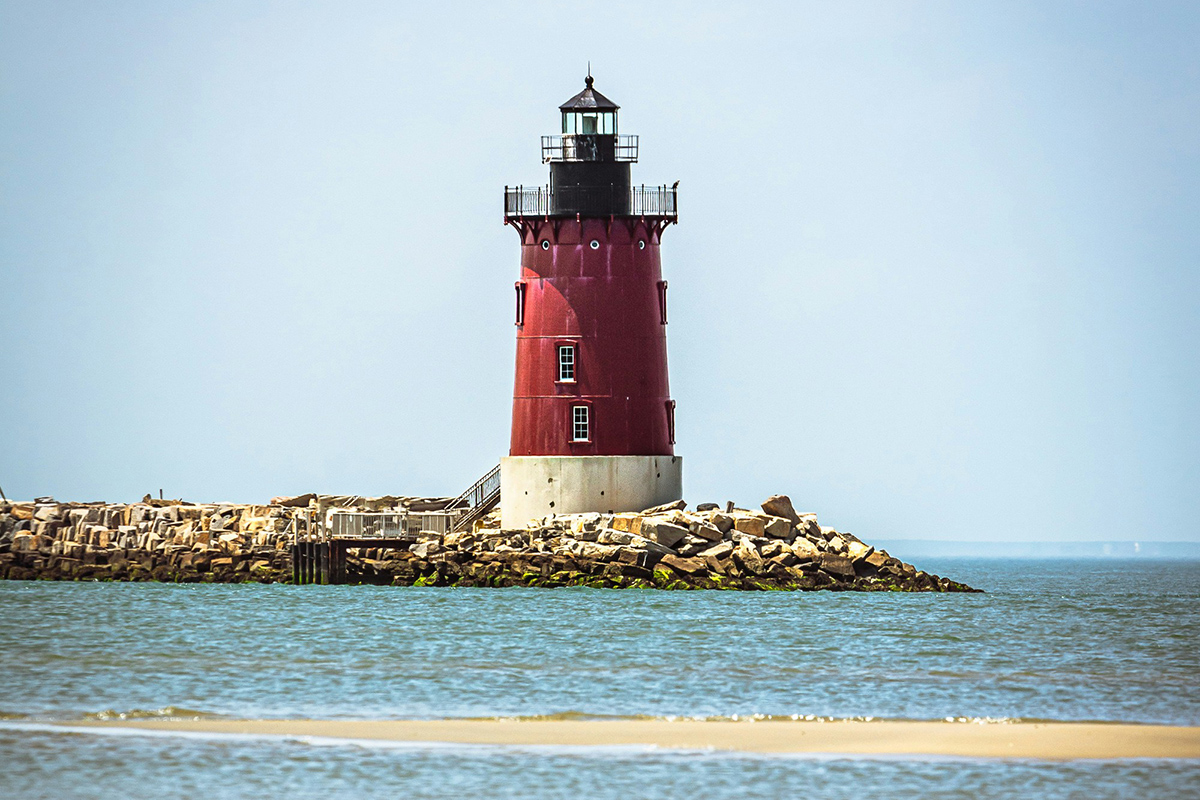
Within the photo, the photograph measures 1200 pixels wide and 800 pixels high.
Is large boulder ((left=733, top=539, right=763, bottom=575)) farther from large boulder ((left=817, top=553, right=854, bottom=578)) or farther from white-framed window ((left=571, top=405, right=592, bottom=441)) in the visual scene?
white-framed window ((left=571, top=405, right=592, bottom=441))

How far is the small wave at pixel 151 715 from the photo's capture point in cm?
2031

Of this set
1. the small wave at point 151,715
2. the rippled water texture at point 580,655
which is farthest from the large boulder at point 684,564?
the small wave at point 151,715

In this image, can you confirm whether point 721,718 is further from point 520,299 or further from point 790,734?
point 520,299

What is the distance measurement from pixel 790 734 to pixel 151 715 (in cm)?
751

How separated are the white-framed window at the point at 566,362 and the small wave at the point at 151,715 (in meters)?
21.6

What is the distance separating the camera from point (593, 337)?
1635 inches

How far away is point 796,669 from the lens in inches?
1006

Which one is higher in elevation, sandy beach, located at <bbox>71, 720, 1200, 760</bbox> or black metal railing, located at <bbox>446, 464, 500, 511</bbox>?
black metal railing, located at <bbox>446, 464, 500, 511</bbox>

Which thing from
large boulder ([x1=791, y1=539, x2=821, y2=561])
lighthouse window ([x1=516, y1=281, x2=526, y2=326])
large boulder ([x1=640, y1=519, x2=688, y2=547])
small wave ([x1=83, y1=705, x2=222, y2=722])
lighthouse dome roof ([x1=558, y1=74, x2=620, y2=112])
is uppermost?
lighthouse dome roof ([x1=558, y1=74, x2=620, y2=112])

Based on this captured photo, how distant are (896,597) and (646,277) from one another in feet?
31.8

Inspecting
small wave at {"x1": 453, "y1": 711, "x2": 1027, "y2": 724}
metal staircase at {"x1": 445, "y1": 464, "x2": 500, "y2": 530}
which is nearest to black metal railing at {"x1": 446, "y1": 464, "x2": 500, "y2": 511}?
metal staircase at {"x1": 445, "y1": 464, "x2": 500, "y2": 530}

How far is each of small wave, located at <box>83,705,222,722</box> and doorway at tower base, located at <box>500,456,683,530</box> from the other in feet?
67.7

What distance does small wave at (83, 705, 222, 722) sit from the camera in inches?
800

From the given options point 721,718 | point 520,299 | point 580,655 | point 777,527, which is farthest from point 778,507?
point 721,718
